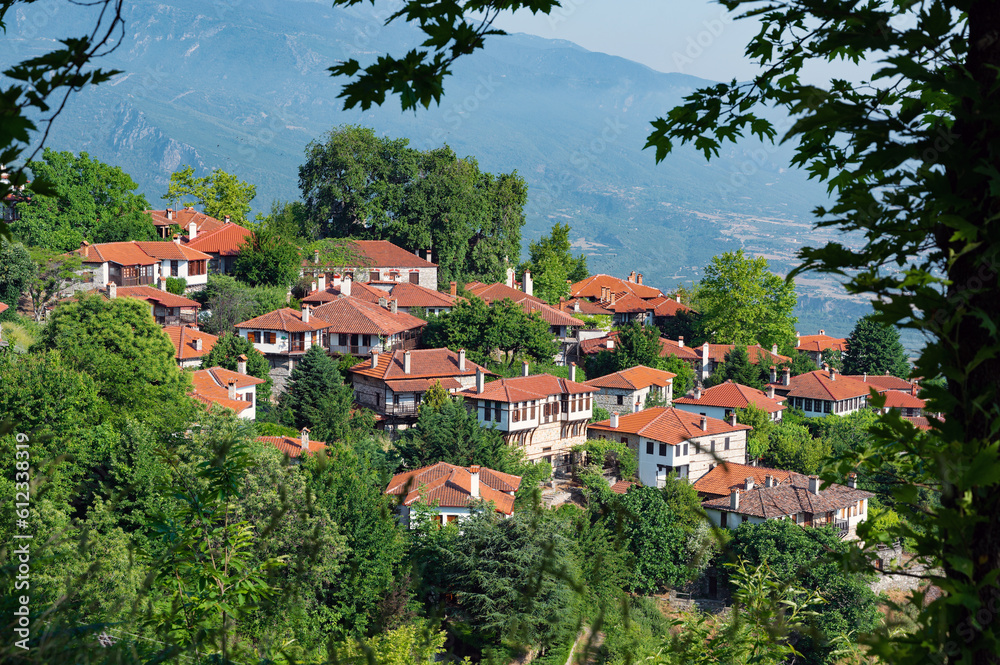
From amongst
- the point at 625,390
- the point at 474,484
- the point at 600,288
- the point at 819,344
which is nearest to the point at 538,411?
the point at 625,390

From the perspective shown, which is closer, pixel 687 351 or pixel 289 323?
pixel 289 323

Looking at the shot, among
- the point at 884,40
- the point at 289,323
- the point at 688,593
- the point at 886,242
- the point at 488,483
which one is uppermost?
the point at 289,323

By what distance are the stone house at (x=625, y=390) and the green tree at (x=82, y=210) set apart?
26.6m

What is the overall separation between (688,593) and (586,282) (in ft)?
129

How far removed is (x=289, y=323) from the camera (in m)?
36.9

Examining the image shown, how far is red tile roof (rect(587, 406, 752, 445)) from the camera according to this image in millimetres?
38094

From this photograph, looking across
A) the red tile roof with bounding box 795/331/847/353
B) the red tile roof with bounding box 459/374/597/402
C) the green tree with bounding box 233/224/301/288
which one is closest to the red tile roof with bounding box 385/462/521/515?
the red tile roof with bounding box 459/374/597/402

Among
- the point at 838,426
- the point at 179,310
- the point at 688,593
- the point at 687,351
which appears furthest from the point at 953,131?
the point at 687,351

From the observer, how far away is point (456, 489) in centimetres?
2806

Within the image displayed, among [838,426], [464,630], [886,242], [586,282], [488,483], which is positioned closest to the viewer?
[886,242]

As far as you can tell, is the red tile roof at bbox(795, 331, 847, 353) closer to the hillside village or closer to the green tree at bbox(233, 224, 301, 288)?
the hillside village

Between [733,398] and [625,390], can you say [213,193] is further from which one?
[733,398]

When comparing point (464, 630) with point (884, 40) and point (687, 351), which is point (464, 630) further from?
point (687, 351)

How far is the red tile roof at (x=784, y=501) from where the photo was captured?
111ft
